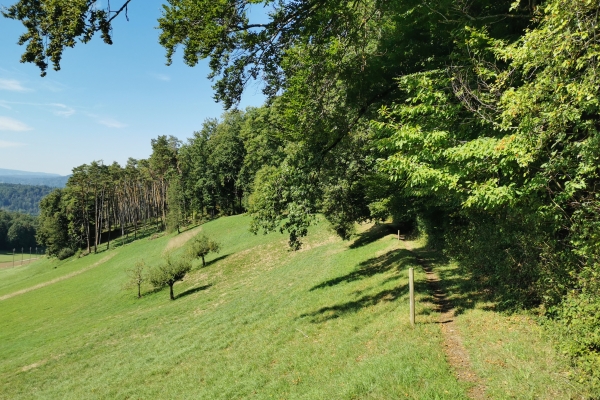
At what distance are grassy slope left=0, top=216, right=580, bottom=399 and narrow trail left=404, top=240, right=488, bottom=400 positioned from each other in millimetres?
207

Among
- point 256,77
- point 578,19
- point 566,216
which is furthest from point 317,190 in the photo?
point 578,19

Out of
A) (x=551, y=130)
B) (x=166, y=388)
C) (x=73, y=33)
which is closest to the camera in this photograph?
(x=551, y=130)

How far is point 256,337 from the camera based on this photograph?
12969mm

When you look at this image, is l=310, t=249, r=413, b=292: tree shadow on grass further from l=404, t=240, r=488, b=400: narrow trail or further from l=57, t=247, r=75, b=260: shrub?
l=57, t=247, r=75, b=260: shrub

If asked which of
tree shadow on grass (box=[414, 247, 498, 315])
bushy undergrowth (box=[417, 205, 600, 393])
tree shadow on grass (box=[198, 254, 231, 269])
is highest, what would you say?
bushy undergrowth (box=[417, 205, 600, 393])

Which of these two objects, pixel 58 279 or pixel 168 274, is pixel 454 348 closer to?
pixel 168 274

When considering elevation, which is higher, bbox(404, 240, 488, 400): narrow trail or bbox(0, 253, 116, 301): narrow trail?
bbox(404, 240, 488, 400): narrow trail

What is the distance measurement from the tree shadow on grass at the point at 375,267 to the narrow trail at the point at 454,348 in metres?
4.64

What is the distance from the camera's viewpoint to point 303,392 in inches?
302

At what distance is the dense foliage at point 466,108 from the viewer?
5543 mm

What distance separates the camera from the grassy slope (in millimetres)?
7594

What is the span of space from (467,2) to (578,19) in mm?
5054

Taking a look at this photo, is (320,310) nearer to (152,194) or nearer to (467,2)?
(467,2)

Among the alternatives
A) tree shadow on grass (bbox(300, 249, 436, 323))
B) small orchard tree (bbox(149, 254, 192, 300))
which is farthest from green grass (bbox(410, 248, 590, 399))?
small orchard tree (bbox(149, 254, 192, 300))
